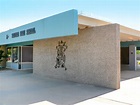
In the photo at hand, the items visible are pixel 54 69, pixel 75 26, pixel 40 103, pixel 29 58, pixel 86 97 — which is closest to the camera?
pixel 40 103

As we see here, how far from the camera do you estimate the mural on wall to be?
10.2 meters

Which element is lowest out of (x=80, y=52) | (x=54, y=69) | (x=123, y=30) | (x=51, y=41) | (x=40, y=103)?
(x=40, y=103)

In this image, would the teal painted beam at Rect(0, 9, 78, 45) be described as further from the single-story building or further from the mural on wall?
the mural on wall

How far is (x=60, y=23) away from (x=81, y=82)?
3.69 meters

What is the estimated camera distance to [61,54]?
10.4 meters

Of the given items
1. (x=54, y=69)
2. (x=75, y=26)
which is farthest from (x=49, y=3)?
(x=54, y=69)

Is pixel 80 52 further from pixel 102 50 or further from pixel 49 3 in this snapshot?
pixel 49 3

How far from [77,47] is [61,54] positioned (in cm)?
164

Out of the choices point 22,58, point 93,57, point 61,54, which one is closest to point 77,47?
point 93,57

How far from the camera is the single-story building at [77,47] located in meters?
7.47

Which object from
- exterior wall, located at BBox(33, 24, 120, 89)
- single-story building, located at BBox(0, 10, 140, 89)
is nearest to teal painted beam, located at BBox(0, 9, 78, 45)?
single-story building, located at BBox(0, 10, 140, 89)

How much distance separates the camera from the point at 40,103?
5.59 m

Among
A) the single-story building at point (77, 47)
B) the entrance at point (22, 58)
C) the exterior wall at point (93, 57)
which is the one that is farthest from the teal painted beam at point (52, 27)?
the entrance at point (22, 58)

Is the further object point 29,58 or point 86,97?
point 29,58
